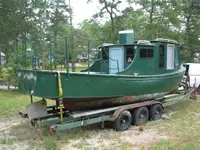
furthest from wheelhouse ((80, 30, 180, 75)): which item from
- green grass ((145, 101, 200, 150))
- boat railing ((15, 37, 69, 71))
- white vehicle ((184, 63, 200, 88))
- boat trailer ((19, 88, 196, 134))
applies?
white vehicle ((184, 63, 200, 88))

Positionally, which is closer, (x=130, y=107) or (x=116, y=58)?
(x=130, y=107)

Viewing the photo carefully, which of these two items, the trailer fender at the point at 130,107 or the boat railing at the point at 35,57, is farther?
the trailer fender at the point at 130,107

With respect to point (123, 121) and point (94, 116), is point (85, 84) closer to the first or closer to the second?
point (94, 116)

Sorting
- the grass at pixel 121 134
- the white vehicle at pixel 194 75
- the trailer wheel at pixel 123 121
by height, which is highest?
the white vehicle at pixel 194 75

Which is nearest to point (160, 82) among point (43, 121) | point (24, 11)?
point (43, 121)

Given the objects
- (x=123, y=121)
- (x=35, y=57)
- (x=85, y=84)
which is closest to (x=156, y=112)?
(x=123, y=121)

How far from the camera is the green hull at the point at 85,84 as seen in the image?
580 cm

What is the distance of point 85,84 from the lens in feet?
20.7

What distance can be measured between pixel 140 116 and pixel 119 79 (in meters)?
1.53

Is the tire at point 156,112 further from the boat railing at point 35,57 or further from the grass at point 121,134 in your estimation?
the boat railing at point 35,57

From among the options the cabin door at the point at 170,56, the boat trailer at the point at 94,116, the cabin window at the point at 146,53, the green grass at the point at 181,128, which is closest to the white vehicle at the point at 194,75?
the green grass at the point at 181,128

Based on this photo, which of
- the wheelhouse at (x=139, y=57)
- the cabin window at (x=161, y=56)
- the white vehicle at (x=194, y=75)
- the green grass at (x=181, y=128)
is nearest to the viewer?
the green grass at (x=181, y=128)

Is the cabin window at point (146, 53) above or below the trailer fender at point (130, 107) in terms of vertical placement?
above

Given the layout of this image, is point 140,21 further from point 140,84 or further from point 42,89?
point 42,89
